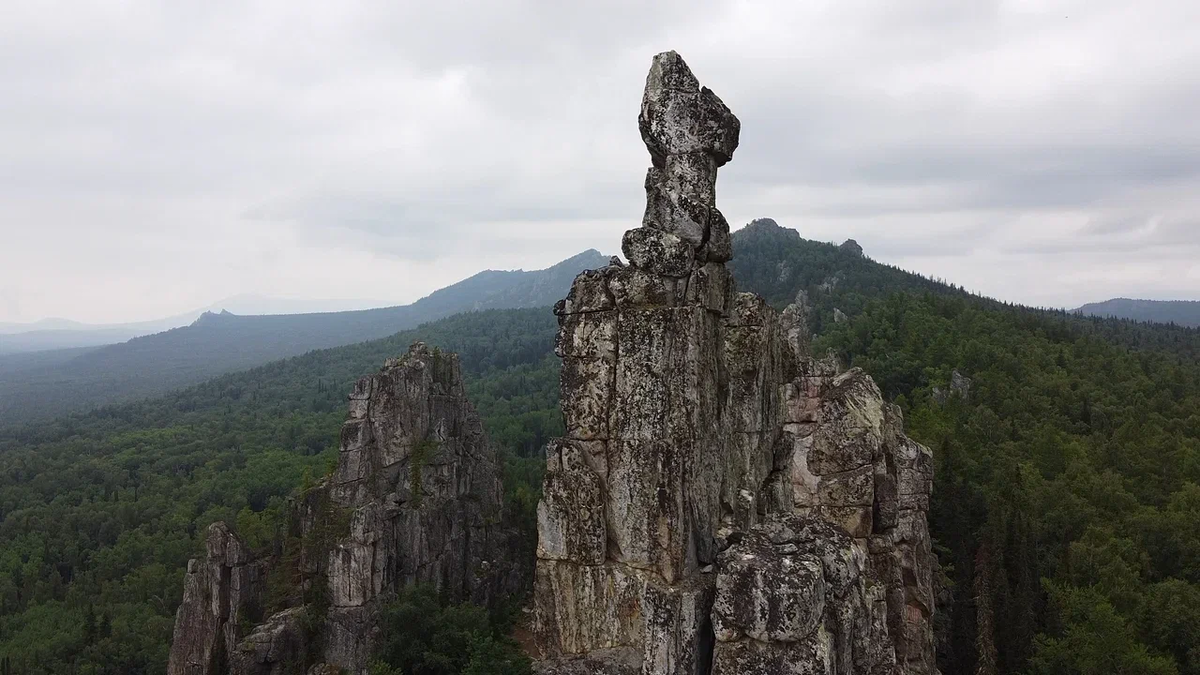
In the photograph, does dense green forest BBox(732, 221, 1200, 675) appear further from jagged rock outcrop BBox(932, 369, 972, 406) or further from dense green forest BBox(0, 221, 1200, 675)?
jagged rock outcrop BBox(932, 369, 972, 406)

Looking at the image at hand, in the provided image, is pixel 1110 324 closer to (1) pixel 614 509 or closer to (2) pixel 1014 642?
(2) pixel 1014 642

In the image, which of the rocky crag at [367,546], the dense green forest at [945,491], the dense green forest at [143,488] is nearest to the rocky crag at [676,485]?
the dense green forest at [945,491]

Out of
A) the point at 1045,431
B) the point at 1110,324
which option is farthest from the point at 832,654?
the point at 1110,324

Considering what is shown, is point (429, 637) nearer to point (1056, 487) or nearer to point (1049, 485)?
point (1056, 487)

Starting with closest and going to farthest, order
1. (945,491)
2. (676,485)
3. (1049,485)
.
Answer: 1. (676,485)
2. (945,491)
3. (1049,485)

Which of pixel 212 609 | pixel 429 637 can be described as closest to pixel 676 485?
pixel 429 637

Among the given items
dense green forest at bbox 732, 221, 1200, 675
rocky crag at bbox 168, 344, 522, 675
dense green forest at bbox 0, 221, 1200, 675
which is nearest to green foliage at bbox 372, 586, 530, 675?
dense green forest at bbox 0, 221, 1200, 675

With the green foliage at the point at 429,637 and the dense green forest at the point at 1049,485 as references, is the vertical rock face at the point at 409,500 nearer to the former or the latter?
the green foliage at the point at 429,637
